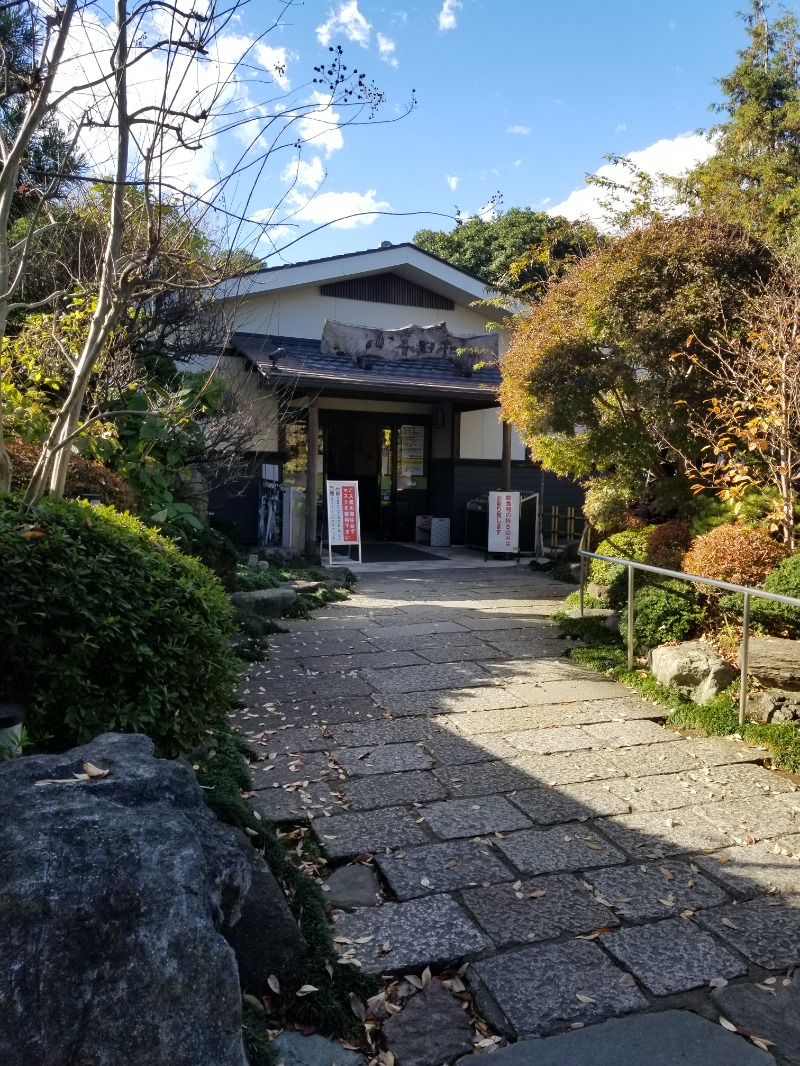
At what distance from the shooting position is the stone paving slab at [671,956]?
8.39ft

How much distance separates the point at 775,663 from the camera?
4863 mm

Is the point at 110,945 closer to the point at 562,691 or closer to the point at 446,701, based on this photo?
the point at 446,701

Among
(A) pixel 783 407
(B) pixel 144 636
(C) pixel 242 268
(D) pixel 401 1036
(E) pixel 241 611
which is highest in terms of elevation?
(C) pixel 242 268

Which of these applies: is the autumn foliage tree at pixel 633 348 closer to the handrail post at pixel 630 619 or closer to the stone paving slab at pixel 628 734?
the handrail post at pixel 630 619

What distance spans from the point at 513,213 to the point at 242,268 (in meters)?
22.4

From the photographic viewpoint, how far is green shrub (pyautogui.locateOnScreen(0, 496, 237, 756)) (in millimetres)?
3012

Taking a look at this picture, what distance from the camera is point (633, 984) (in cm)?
253

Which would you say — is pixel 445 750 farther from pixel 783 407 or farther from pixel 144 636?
pixel 783 407

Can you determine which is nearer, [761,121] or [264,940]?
[264,940]

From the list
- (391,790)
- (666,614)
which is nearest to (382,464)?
(666,614)

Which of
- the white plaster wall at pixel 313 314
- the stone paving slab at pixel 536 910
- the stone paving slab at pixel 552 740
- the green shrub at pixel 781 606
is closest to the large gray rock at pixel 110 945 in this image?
the stone paving slab at pixel 536 910

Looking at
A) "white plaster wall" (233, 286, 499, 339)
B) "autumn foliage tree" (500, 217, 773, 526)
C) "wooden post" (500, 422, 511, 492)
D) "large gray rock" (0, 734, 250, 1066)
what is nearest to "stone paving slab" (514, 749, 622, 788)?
"large gray rock" (0, 734, 250, 1066)

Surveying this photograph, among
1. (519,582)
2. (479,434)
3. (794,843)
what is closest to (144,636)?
(794,843)

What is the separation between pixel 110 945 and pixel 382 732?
3319mm
